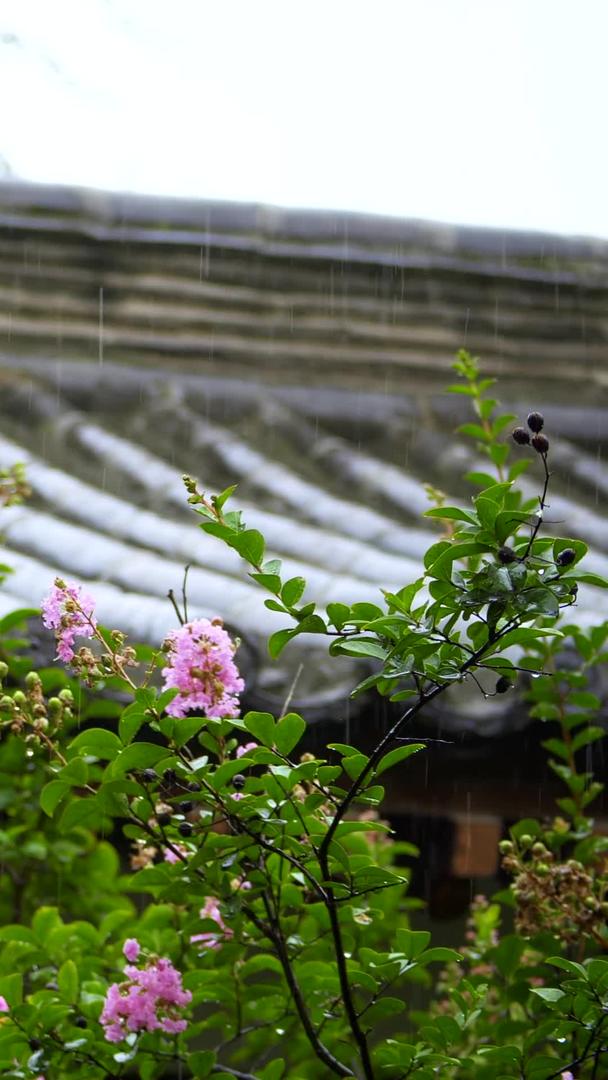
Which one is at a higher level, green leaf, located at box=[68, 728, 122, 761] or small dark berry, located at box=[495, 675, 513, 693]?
small dark berry, located at box=[495, 675, 513, 693]

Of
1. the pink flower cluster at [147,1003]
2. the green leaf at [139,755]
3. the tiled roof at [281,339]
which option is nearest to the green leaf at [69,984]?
the pink flower cluster at [147,1003]

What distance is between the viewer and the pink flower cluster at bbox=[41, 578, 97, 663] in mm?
1011

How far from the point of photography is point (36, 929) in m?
1.60

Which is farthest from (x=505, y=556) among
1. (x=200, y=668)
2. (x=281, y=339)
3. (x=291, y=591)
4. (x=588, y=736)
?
(x=281, y=339)

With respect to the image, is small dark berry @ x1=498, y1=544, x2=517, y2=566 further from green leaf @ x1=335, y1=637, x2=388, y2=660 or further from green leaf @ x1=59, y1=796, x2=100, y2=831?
green leaf @ x1=59, y1=796, x2=100, y2=831

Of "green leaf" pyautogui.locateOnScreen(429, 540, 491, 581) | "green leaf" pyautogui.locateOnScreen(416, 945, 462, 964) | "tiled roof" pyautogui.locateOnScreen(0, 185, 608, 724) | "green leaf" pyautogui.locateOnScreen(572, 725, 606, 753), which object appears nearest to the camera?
"green leaf" pyautogui.locateOnScreen(429, 540, 491, 581)

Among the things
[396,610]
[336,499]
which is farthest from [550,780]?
[336,499]

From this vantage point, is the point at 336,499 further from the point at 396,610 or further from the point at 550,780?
the point at 396,610

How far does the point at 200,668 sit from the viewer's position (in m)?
1.00

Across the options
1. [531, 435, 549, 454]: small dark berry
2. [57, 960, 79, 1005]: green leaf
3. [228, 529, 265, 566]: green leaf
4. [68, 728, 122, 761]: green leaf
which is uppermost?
[531, 435, 549, 454]: small dark berry

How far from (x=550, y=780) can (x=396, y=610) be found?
2.83 feet

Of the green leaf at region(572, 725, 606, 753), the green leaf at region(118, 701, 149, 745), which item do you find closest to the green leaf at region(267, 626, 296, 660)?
the green leaf at region(118, 701, 149, 745)

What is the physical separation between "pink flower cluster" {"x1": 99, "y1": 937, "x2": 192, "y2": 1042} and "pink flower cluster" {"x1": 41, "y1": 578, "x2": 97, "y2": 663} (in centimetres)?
36

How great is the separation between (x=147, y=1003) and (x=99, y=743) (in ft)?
1.04
